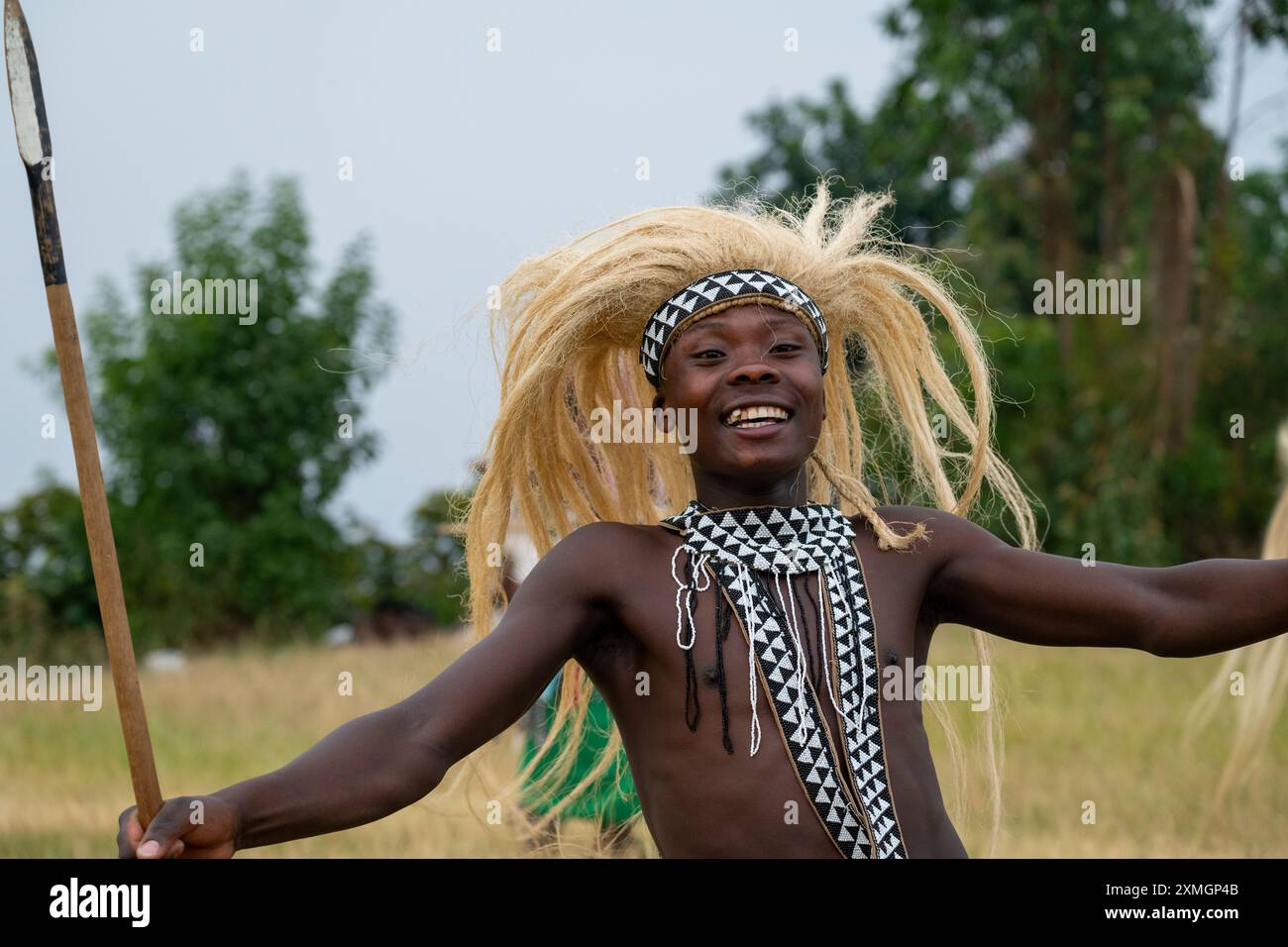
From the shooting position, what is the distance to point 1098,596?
3229mm

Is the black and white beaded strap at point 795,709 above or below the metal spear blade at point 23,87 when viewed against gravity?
below

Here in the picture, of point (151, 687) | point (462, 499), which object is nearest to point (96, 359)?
point (151, 687)

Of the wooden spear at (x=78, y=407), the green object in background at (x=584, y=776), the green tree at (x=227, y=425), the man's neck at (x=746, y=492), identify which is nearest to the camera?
the wooden spear at (x=78, y=407)

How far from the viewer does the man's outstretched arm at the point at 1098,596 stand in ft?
10.4

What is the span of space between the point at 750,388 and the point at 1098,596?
32.7 inches

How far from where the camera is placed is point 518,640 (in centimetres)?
305

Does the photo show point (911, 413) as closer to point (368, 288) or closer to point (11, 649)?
point (11, 649)

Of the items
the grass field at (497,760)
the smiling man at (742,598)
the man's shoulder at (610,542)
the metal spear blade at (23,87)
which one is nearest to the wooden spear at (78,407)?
the metal spear blade at (23,87)

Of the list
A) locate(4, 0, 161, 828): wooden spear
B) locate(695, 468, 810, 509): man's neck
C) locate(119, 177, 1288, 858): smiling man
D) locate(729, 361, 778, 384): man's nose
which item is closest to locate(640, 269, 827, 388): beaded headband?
locate(119, 177, 1288, 858): smiling man

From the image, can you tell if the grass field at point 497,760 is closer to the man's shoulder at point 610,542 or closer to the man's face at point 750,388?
the man's shoulder at point 610,542

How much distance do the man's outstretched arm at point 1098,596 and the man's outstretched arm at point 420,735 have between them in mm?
735

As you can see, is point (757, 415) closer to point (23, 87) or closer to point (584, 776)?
point (23, 87)

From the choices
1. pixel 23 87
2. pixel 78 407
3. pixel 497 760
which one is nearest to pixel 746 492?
pixel 78 407

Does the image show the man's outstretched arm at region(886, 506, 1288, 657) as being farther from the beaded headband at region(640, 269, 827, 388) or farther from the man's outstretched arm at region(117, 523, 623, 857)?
the man's outstretched arm at region(117, 523, 623, 857)
